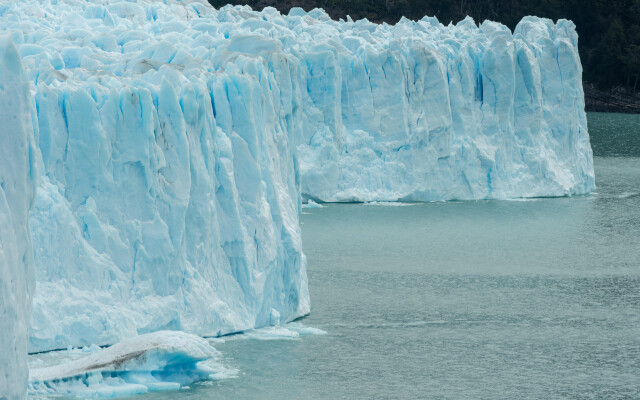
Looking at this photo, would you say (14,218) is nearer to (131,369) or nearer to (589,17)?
(131,369)

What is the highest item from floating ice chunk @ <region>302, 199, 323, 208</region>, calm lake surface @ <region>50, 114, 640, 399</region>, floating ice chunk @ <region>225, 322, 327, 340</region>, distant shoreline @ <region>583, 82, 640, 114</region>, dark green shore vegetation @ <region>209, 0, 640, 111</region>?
dark green shore vegetation @ <region>209, 0, 640, 111</region>

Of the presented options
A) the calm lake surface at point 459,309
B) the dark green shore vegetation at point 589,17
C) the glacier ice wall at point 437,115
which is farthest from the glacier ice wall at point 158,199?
the dark green shore vegetation at point 589,17

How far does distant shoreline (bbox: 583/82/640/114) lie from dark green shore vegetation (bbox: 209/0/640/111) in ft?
0.18

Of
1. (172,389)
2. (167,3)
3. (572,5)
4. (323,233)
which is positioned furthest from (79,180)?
(572,5)

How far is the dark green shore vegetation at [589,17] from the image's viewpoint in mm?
47500

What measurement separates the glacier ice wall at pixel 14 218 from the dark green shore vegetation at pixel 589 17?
4032 centimetres

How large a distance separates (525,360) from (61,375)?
3780 millimetres

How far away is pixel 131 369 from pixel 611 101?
40.9m

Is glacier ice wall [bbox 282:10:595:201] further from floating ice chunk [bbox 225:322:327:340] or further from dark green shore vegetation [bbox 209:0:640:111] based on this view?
dark green shore vegetation [bbox 209:0:640:111]

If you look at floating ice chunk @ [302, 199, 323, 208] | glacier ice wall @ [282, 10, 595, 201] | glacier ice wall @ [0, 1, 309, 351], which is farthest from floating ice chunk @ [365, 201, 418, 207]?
glacier ice wall @ [0, 1, 309, 351]

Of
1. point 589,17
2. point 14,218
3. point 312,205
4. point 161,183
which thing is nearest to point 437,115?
point 312,205

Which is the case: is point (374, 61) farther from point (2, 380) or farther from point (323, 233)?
point (2, 380)

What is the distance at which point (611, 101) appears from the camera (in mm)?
47125

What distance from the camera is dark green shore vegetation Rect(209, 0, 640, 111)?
4750 cm
